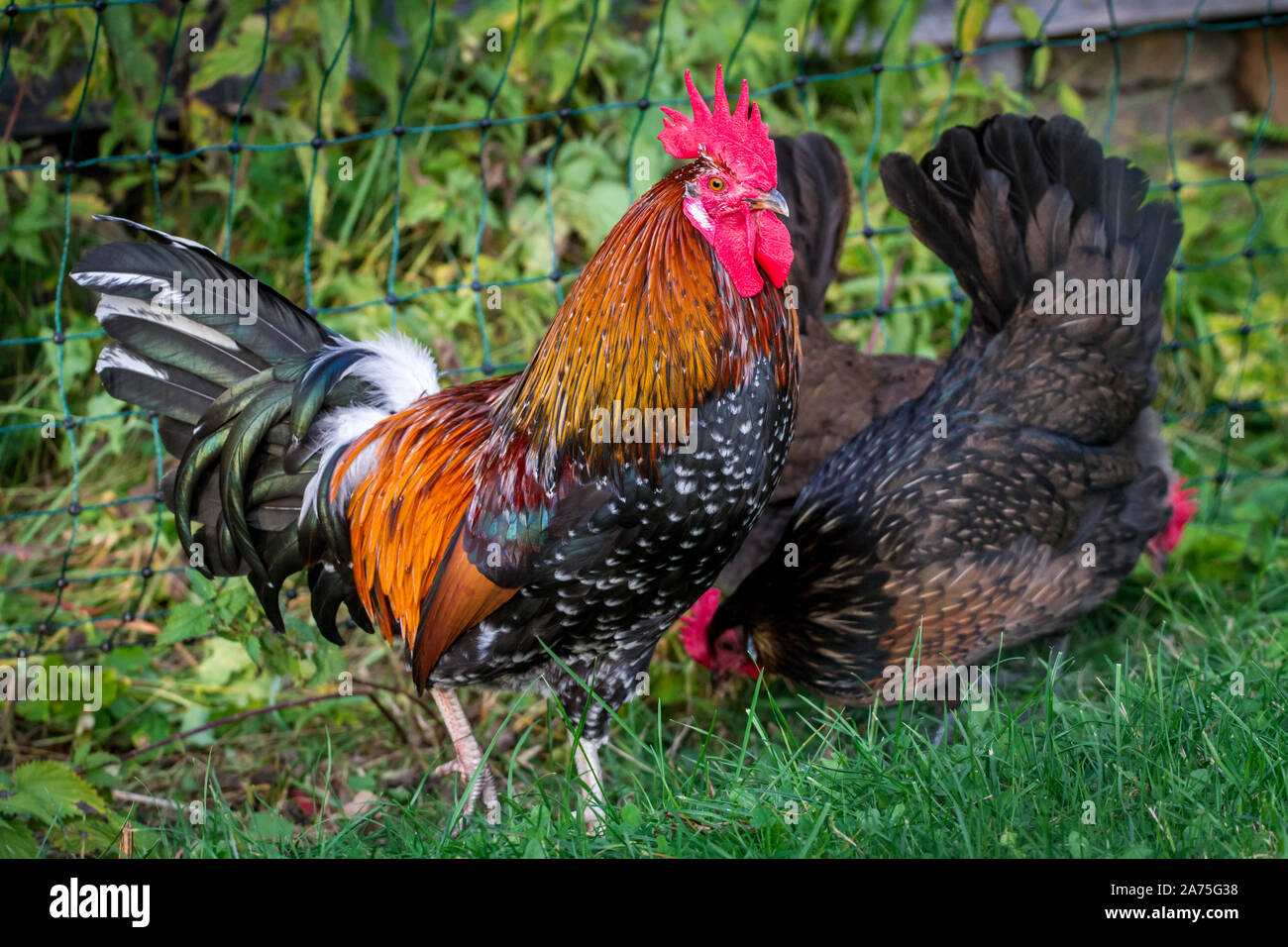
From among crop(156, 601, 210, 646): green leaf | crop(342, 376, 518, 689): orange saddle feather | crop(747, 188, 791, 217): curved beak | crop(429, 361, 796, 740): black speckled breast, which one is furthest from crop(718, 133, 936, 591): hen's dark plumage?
crop(156, 601, 210, 646): green leaf

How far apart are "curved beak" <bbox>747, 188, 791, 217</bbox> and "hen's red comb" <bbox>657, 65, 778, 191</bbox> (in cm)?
2

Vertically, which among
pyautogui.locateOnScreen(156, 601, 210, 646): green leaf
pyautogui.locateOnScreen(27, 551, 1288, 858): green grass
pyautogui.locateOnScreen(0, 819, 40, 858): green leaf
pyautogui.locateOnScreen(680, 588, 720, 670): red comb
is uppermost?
pyautogui.locateOnScreen(156, 601, 210, 646): green leaf

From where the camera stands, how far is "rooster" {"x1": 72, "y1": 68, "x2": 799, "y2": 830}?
265cm

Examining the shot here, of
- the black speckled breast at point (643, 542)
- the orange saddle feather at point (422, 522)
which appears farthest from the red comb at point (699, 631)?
the orange saddle feather at point (422, 522)

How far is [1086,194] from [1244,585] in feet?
5.71

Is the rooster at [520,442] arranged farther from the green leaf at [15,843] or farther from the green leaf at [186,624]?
the green leaf at [15,843]

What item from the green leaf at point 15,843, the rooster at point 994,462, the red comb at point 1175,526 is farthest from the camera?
the red comb at point 1175,526

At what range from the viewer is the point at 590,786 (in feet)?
9.95

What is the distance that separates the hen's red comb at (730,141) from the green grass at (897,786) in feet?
4.44

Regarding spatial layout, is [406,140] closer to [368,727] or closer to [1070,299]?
[368,727]

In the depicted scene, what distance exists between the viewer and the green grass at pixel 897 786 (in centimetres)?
254

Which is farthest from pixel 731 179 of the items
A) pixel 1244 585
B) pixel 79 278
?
pixel 1244 585

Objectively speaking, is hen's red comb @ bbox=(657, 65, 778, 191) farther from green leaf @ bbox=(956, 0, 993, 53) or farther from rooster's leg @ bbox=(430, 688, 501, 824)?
green leaf @ bbox=(956, 0, 993, 53)

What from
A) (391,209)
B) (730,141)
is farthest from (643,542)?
(391,209)
